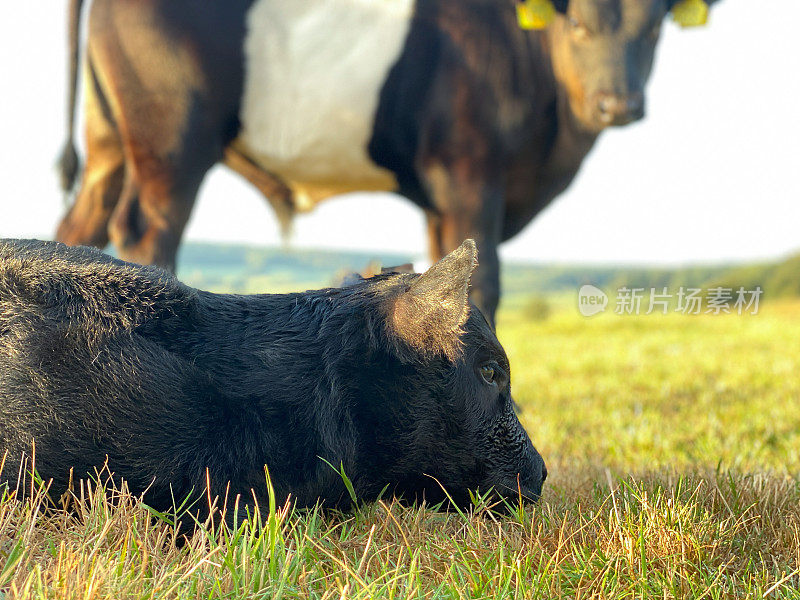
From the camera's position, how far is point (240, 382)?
6.42 feet

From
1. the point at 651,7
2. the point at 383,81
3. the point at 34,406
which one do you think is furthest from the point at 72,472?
the point at 651,7

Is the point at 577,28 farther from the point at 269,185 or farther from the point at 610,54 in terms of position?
the point at 269,185

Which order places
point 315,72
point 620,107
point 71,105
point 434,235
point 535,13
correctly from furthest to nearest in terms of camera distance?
point 71,105 → point 434,235 → point 315,72 → point 620,107 → point 535,13

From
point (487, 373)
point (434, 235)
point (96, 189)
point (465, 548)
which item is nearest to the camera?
point (465, 548)

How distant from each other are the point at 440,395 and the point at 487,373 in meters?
0.23

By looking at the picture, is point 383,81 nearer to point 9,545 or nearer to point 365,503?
point 365,503

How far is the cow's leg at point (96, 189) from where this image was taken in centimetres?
565

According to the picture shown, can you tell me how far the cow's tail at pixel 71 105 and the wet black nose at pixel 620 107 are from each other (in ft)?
12.3

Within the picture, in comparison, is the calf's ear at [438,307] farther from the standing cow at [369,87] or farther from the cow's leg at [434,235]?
the cow's leg at [434,235]

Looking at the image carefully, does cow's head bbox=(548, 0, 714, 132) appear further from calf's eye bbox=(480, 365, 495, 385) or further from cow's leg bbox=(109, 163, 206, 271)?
calf's eye bbox=(480, 365, 495, 385)

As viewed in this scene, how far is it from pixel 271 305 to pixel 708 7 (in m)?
Answer: 4.53

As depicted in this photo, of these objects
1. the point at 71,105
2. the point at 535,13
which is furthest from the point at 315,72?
the point at 71,105

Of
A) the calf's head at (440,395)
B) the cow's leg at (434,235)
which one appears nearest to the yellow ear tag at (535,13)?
the cow's leg at (434,235)

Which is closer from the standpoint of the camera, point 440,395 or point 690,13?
→ point 440,395
